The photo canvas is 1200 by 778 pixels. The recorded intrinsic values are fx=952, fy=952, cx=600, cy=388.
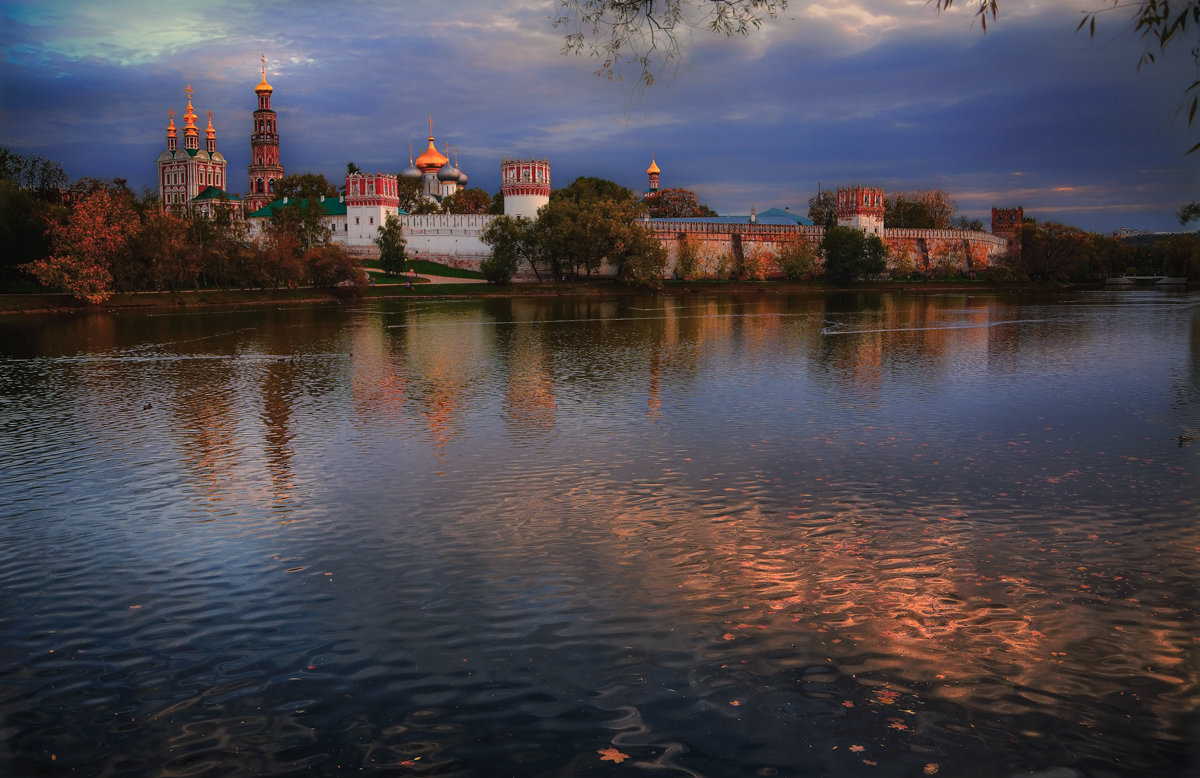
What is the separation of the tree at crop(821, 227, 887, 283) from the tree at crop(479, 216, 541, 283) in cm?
2913

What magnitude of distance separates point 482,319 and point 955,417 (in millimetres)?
30241

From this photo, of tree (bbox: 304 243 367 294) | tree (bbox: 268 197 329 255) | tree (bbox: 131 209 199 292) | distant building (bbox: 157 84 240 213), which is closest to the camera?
tree (bbox: 131 209 199 292)

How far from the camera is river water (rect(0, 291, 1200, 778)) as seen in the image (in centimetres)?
593

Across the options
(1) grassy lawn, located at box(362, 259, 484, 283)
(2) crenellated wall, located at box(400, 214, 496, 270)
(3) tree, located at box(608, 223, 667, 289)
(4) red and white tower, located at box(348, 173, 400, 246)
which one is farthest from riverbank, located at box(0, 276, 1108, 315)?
(4) red and white tower, located at box(348, 173, 400, 246)

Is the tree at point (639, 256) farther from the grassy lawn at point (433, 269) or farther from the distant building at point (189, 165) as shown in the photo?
the distant building at point (189, 165)

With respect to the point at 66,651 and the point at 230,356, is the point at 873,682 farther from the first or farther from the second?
the point at 230,356

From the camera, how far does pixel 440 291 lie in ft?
226

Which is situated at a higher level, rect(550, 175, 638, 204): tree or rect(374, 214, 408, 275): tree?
rect(550, 175, 638, 204): tree

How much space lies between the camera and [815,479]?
11875 millimetres

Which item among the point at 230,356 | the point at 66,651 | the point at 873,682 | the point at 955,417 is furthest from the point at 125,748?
the point at 230,356

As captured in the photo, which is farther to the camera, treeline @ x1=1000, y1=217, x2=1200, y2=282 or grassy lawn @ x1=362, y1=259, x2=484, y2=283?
treeline @ x1=1000, y1=217, x2=1200, y2=282

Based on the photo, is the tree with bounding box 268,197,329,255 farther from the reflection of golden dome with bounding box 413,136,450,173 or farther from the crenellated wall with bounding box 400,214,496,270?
the reflection of golden dome with bounding box 413,136,450,173

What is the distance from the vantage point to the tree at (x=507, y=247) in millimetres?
77000

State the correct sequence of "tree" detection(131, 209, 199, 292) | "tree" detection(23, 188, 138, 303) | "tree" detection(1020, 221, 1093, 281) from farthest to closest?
"tree" detection(1020, 221, 1093, 281) → "tree" detection(131, 209, 199, 292) → "tree" detection(23, 188, 138, 303)
